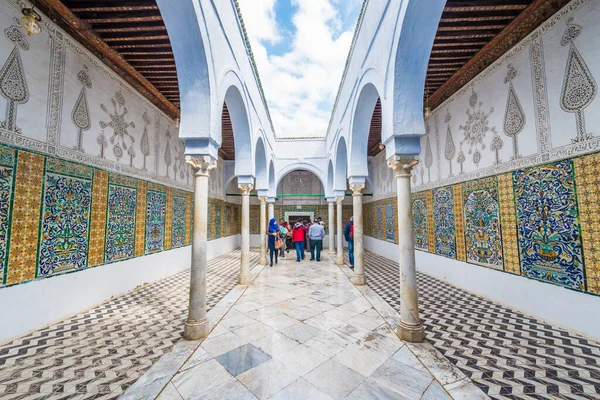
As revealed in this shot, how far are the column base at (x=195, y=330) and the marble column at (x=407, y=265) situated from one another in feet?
7.43

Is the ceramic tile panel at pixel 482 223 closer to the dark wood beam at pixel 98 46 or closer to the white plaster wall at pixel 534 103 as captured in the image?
the white plaster wall at pixel 534 103

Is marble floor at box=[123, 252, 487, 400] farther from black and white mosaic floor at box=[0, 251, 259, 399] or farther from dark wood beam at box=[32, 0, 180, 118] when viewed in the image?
dark wood beam at box=[32, 0, 180, 118]

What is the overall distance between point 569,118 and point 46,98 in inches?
263

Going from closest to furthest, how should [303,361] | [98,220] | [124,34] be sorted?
[303,361]
[124,34]
[98,220]

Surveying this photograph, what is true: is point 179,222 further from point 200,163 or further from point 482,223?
point 482,223

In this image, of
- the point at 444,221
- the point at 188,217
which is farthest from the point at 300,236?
the point at 444,221

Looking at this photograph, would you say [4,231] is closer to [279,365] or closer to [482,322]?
[279,365]

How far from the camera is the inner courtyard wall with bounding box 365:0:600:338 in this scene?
9.50 feet

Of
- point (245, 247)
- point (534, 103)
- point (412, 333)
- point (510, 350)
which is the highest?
point (534, 103)

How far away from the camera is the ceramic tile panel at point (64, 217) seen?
3.28 metres

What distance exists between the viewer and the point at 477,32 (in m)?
3.84

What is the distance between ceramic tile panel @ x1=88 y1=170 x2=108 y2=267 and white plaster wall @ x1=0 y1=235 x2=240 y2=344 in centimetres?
20

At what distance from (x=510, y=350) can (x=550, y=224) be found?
1.84 m

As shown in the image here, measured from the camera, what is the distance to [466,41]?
4.03m
